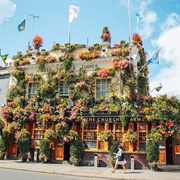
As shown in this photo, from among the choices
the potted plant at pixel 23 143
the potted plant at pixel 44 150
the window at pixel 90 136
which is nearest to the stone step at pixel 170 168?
the window at pixel 90 136

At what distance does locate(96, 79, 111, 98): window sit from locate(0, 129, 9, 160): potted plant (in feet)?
27.4

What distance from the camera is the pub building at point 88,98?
17.2m

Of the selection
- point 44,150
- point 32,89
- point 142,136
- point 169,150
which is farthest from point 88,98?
point 169,150

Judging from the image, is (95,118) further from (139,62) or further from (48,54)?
(48,54)

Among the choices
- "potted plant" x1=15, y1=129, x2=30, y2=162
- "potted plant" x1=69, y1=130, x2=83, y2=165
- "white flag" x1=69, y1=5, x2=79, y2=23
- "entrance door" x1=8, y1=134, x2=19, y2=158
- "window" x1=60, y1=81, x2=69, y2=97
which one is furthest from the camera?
"white flag" x1=69, y1=5, x2=79, y2=23

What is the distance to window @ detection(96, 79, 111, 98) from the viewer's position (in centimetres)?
1920

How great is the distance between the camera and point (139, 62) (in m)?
20.2

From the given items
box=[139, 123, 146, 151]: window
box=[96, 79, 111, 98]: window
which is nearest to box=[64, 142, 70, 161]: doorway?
box=[96, 79, 111, 98]: window

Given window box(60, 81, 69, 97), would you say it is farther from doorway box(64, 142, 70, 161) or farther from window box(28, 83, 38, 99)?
doorway box(64, 142, 70, 161)

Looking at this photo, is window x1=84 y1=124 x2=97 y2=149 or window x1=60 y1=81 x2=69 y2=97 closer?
window x1=84 y1=124 x2=97 y2=149

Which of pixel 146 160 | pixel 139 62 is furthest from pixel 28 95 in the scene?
pixel 146 160

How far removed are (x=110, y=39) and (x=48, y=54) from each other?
5785 millimetres

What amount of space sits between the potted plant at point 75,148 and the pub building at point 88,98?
510mm

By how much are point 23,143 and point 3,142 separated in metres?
2.22
